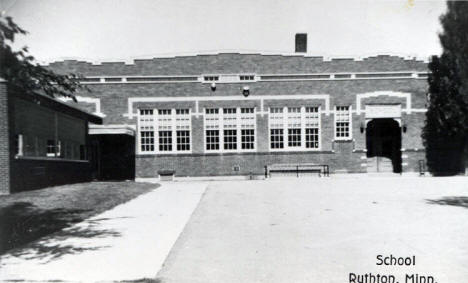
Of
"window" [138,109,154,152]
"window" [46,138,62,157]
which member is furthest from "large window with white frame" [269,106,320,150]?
"window" [46,138,62,157]

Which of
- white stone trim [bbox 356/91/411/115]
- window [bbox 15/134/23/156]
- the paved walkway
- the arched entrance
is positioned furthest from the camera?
the arched entrance

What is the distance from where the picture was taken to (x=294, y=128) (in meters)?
27.4

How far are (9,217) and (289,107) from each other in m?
18.9

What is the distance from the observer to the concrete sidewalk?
21.0 feet

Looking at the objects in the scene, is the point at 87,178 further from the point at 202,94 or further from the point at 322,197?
the point at 322,197

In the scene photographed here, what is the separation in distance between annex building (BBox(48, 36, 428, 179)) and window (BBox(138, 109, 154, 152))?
0.06 metres

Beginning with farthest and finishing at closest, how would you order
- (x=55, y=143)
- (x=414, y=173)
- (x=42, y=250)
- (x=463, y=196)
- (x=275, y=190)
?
(x=414, y=173) < (x=55, y=143) < (x=275, y=190) < (x=463, y=196) < (x=42, y=250)

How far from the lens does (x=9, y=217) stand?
36.4 ft

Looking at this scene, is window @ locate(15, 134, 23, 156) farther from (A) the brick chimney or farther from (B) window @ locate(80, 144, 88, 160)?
(A) the brick chimney

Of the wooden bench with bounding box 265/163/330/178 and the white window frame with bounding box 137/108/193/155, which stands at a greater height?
the white window frame with bounding box 137/108/193/155

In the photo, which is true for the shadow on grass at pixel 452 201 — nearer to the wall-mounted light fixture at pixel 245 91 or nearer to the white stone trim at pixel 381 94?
the white stone trim at pixel 381 94

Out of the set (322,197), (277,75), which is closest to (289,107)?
(277,75)

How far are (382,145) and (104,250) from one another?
2364cm

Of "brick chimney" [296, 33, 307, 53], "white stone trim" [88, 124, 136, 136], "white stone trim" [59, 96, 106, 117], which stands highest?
"brick chimney" [296, 33, 307, 53]
